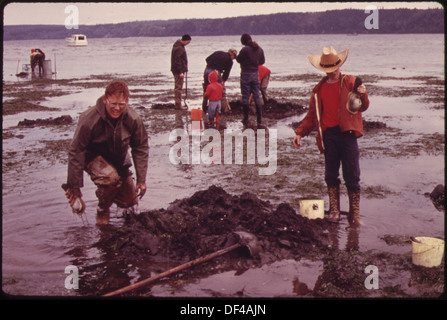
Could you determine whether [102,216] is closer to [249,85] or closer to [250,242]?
A: [250,242]

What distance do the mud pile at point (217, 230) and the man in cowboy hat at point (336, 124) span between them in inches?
19.7

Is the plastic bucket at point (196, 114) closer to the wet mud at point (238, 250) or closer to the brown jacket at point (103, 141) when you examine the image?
the wet mud at point (238, 250)

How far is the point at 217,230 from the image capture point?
19.6 feet

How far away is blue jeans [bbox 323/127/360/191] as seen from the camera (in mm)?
6247

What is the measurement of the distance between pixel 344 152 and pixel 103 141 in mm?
2915

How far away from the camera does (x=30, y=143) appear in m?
11.9

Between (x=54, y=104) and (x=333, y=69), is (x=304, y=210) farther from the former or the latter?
(x=54, y=104)

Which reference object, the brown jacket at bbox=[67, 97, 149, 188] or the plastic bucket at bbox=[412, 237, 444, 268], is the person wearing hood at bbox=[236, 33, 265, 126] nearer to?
the brown jacket at bbox=[67, 97, 149, 188]

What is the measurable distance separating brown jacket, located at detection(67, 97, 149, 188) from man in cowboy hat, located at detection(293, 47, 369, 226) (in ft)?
6.87

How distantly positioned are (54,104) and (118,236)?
14949mm

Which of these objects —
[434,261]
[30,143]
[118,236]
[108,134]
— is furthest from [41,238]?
[30,143]

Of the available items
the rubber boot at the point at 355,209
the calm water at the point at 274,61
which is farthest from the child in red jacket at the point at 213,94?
the calm water at the point at 274,61

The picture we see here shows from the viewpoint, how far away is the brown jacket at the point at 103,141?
5.45 meters

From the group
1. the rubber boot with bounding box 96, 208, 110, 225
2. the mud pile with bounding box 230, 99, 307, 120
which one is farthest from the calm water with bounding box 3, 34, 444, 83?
the rubber boot with bounding box 96, 208, 110, 225
